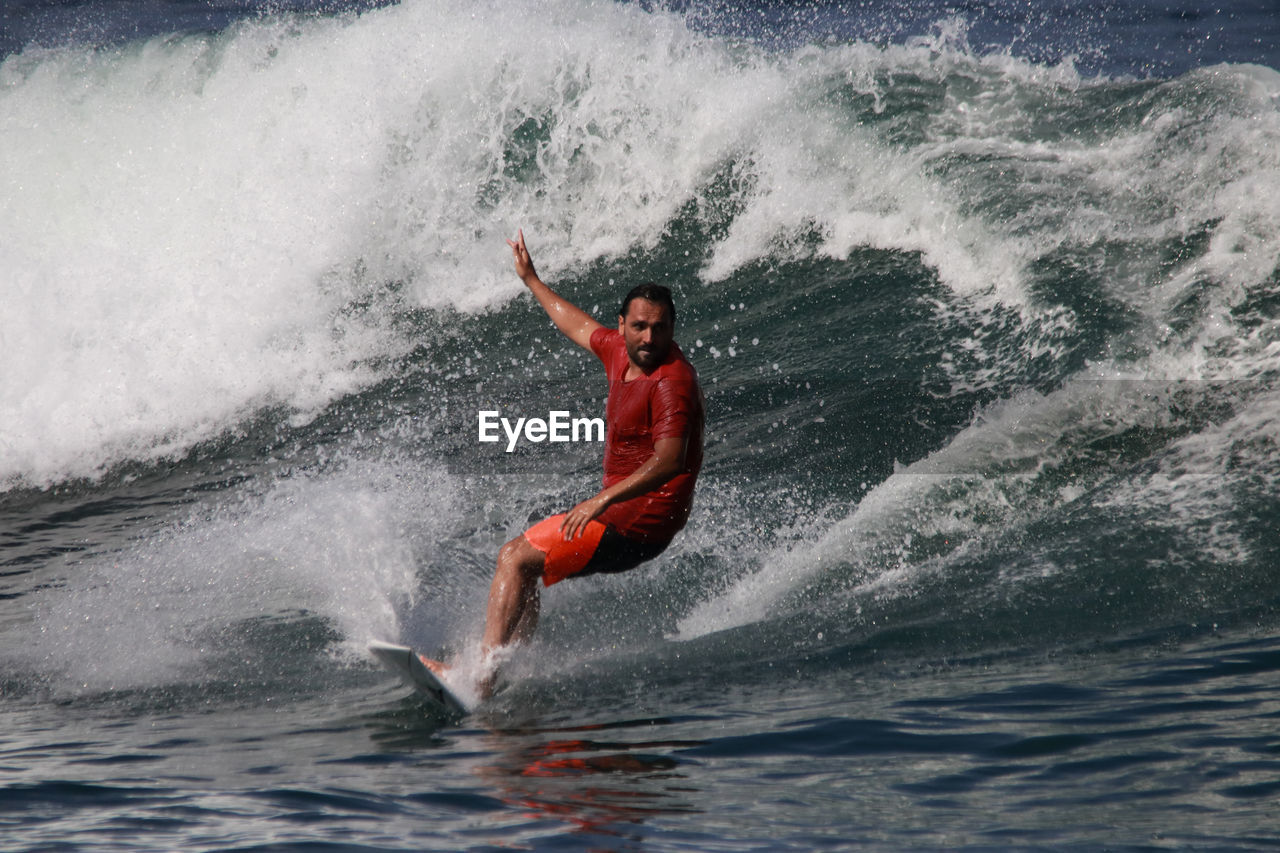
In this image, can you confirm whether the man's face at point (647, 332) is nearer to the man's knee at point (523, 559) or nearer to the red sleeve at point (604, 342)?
the red sleeve at point (604, 342)

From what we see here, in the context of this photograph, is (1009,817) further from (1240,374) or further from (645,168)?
(645,168)

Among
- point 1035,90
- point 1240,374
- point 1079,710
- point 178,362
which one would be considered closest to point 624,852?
point 1079,710

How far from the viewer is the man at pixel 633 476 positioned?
14.4 feet

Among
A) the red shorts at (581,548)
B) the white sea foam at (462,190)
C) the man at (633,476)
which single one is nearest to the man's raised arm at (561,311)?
the man at (633,476)

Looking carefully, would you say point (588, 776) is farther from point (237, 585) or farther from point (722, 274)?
point (722, 274)

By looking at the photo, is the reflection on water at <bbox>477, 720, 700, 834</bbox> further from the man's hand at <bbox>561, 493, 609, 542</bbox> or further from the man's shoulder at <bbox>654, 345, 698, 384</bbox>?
the man's shoulder at <bbox>654, 345, 698, 384</bbox>

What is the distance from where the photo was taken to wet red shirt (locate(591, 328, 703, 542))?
4.40 m

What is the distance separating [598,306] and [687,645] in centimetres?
472

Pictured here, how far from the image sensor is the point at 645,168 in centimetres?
1052

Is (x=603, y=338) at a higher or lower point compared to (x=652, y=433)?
higher

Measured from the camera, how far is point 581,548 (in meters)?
4.58

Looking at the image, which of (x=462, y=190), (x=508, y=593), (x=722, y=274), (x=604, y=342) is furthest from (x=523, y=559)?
(x=462, y=190)

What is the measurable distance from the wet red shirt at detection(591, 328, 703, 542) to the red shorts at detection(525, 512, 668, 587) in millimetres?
43

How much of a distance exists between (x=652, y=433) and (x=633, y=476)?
0.27 m
